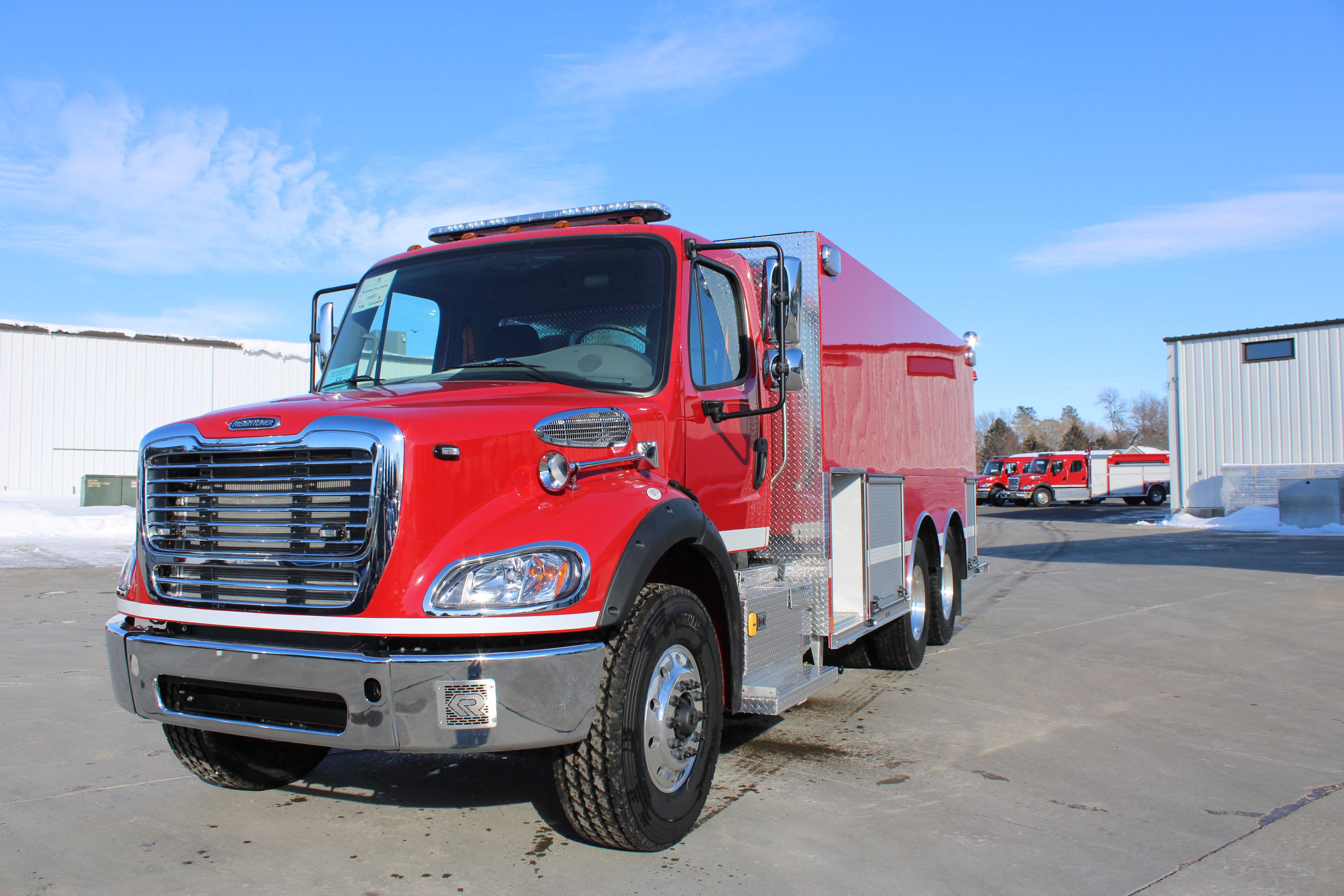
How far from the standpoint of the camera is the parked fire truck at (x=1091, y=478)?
150 ft

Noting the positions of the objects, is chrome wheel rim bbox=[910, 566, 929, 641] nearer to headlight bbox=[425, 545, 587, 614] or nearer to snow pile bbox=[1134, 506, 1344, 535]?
headlight bbox=[425, 545, 587, 614]

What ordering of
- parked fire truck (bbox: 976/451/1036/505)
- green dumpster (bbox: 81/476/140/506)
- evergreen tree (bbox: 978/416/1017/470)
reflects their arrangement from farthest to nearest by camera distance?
evergreen tree (bbox: 978/416/1017/470), parked fire truck (bbox: 976/451/1036/505), green dumpster (bbox: 81/476/140/506)

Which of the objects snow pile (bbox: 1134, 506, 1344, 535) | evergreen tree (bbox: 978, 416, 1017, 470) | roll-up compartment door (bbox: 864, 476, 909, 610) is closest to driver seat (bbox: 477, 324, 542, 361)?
roll-up compartment door (bbox: 864, 476, 909, 610)

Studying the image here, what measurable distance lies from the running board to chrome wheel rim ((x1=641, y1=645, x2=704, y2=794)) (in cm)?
58

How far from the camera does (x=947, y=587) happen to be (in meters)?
8.76

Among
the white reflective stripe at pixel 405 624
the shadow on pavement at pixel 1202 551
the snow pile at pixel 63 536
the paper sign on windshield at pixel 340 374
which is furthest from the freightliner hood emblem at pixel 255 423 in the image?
the shadow on pavement at pixel 1202 551

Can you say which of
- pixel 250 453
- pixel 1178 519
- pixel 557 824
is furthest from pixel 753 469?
pixel 1178 519

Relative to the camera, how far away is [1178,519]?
99.3 feet

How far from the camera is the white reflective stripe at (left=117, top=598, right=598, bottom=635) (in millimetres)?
3172

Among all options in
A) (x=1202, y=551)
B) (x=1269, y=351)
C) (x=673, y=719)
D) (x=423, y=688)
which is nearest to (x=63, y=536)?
(x=673, y=719)

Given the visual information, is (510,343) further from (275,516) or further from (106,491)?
(106,491)

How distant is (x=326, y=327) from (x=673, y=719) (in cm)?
295

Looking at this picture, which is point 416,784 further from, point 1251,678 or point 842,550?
point 1251,678

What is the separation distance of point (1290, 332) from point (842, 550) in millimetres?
29845
